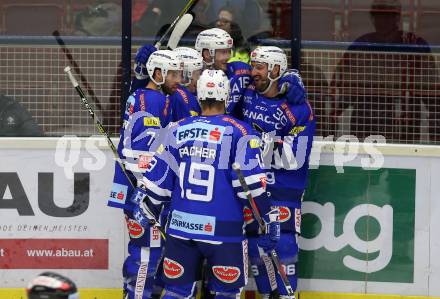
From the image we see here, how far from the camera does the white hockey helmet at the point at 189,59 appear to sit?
25.9ft

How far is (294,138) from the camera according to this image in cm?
795

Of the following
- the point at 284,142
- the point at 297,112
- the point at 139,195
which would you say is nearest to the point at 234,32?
the point at 297,112

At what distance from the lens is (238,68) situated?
8102mm

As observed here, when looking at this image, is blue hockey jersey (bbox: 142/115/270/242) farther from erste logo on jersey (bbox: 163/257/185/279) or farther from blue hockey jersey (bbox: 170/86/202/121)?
blue hockey jersey (bbox: 170/86/202/121)

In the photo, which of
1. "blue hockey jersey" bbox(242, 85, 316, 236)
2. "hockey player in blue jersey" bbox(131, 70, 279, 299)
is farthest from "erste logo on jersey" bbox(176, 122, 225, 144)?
"blue hockey jersey" bbox(242, 85, 316, 236)

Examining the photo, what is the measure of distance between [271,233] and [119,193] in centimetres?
108

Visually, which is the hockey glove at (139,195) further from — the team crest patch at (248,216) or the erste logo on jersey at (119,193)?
the team crest patch at (248,216)

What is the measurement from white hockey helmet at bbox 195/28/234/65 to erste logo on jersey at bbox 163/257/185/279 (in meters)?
1.44

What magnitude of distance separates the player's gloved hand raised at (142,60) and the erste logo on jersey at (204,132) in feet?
3.50

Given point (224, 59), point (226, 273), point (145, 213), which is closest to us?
point (226, 273)

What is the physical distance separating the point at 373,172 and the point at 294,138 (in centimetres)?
62

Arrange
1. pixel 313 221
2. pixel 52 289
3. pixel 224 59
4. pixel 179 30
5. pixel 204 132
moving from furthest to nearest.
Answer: pixel 313 221 → pixel 179 30 → pixel 224 59 → pixel 204 132 → pixel 52 289

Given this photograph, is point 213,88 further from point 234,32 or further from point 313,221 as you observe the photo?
point 313,221

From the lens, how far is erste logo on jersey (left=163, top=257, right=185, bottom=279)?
7.18m
